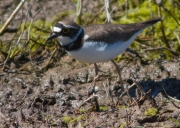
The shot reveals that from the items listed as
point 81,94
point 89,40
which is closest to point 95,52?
point 89,40

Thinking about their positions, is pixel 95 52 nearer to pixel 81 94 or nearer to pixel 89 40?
pixel 89 40

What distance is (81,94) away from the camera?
6.78 meters

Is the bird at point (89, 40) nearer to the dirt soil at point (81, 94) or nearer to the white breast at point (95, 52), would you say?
the white breast at point (95, 52)

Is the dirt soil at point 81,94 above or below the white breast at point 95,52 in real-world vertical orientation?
below

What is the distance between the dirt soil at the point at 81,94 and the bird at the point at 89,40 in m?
0.40

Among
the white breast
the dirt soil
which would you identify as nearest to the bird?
the white breast

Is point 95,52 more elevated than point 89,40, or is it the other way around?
point 89,40

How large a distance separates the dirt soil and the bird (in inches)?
15.9

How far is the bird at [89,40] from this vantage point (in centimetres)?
620

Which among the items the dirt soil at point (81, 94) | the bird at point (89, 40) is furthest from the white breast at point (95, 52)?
the dirt soil at point (81, 94)

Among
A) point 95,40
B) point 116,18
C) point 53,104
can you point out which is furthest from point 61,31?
point 116,18

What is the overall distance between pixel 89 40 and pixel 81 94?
952mm

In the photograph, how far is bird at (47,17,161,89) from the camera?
20.3 ft

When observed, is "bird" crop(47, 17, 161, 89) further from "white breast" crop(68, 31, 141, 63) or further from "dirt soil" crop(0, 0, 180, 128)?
"dirt soil" crop(0, 0, 180, 128)
